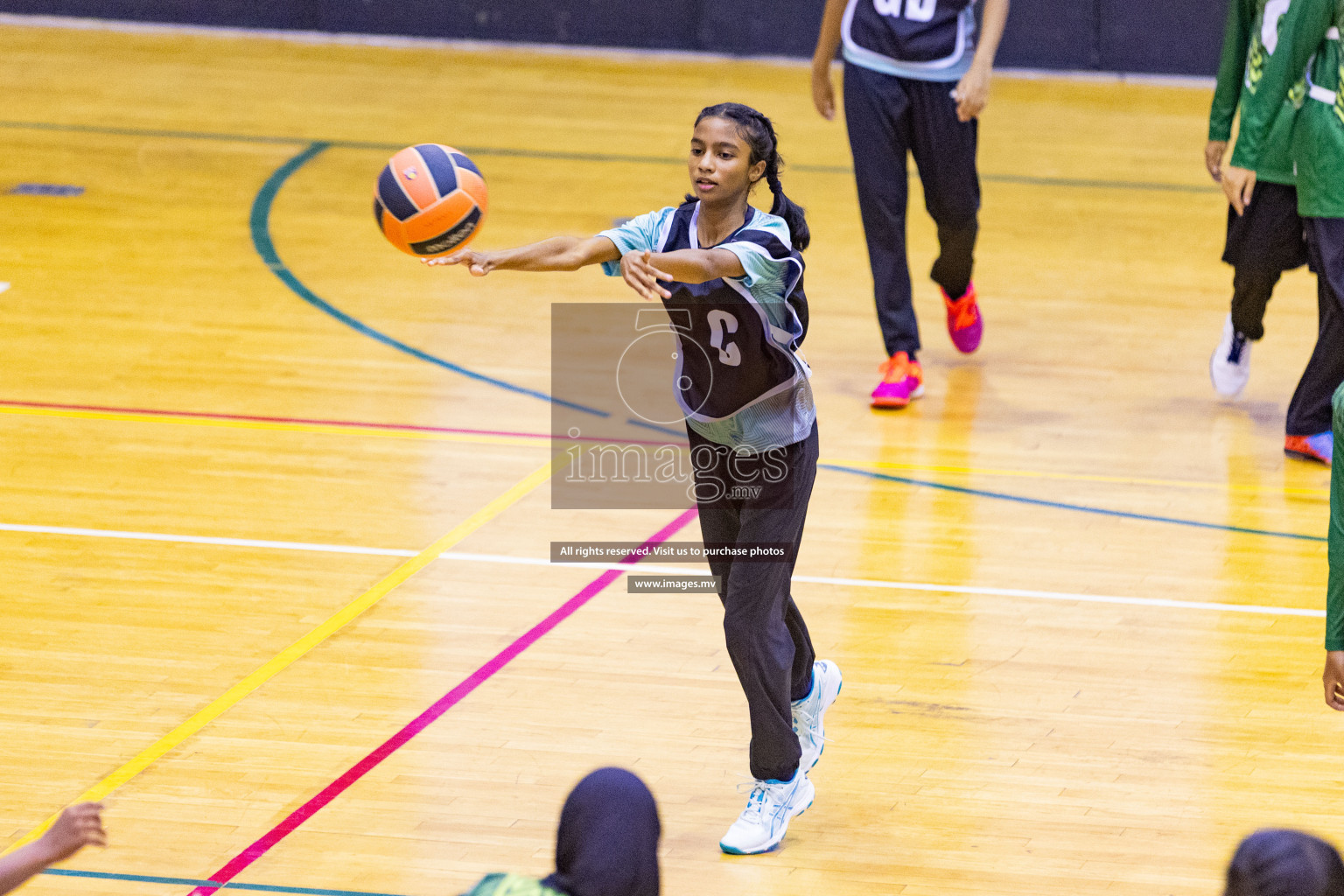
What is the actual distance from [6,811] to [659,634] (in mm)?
1953

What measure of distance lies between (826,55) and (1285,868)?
5406 mm

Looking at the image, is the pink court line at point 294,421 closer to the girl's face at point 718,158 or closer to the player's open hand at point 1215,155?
the player's open hand at point 1215,155

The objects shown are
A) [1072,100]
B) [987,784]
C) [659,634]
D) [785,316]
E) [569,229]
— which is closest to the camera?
[785,316]

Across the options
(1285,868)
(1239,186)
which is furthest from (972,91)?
(1285,868)

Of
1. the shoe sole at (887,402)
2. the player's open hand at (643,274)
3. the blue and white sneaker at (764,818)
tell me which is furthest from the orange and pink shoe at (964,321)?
the player's open hand at (643,274)

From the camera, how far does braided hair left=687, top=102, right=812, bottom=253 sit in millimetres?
3854

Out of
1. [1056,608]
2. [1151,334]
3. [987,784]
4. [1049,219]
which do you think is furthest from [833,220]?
[987,784]

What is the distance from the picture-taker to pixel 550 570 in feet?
18.8

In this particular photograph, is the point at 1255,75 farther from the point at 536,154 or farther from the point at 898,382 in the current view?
the point at 536,154

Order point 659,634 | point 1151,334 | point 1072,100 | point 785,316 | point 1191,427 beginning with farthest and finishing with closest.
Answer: point 1072,100, point 1151,334, point 1191,427, point 659,634, point 785,316

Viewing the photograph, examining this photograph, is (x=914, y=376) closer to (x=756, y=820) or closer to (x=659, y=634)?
(x=659, y=634)

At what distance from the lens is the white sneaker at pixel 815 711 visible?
14.1ft

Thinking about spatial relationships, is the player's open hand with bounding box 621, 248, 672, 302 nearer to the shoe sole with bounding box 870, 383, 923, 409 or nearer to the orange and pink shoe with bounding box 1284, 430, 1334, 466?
the shoe sole with bounding box 870, 383, 923, 409

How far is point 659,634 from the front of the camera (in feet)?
17.3
